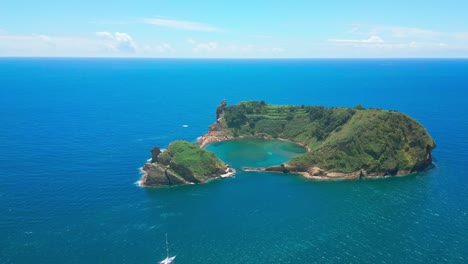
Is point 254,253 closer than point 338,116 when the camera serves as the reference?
Yes

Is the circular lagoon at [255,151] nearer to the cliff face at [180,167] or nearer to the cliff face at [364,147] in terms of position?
the cliff face at [364,147]

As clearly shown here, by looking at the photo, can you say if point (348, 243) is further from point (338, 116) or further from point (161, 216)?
point (338, 116)

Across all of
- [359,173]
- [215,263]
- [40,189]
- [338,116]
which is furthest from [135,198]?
[338,116]

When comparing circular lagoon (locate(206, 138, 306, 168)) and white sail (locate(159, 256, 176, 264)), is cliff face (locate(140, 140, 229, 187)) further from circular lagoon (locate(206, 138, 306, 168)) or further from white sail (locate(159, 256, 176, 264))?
white sail (locate(159, 256, 176, 264))

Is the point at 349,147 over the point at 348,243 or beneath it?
over

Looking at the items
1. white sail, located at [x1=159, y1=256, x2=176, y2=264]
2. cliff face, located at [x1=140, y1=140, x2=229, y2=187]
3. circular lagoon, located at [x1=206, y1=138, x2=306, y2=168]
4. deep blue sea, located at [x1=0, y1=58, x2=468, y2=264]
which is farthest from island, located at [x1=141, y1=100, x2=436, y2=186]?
white sail, located at [x1=159, y1=256, x2=176, y2=264]

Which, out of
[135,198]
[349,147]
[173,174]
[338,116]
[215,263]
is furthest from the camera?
[338,116]

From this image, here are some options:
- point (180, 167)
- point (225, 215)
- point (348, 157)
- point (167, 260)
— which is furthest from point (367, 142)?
point (167, 260)

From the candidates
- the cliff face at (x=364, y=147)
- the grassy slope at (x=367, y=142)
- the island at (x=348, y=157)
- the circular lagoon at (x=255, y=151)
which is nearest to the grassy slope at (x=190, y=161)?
the island at (x=348, y=157)
